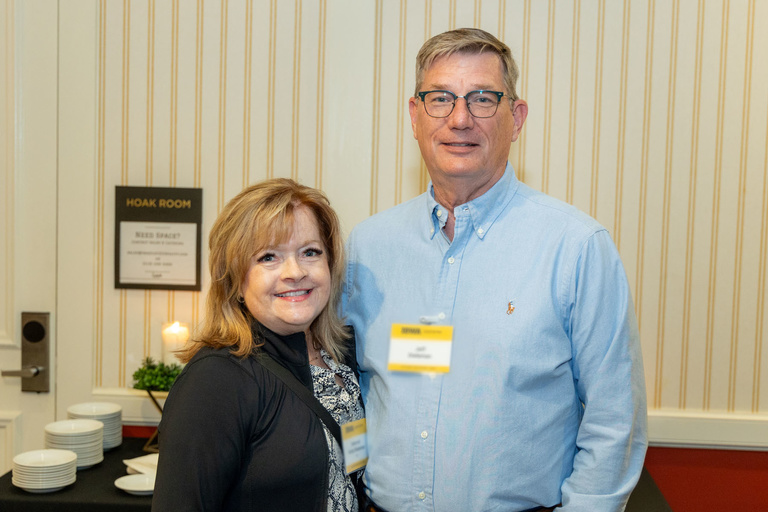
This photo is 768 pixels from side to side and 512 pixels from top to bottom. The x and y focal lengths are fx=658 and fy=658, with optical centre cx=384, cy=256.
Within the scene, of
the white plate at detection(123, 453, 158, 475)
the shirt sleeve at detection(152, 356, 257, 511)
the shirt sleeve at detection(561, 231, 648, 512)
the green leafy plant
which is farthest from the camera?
the green leafy plant

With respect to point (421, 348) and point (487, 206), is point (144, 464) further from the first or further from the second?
point (487, 206)

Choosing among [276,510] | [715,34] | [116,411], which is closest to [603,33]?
[715,34]

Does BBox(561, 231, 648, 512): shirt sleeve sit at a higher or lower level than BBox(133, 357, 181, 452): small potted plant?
higher

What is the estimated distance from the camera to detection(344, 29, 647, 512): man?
148cm

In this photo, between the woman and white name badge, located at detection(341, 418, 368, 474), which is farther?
white name badge, located at detection(341, 418, 368, 474)

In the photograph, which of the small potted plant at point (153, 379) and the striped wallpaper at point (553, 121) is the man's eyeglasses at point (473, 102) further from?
the small potted plant at point (153, 379)

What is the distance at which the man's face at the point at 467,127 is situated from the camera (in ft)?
5.22

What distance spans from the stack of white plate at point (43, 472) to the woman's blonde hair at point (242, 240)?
87 cm

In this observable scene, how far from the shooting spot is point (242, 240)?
4.82 feet

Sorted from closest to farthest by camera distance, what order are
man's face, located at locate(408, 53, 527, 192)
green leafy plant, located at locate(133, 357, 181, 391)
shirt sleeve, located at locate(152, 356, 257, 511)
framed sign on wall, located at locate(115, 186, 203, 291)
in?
shirt sleeve, located at locate(152, 356, 257, 511), man's face, located at locate(408, 53, 527, 192), green leafy plant, located at locate(133, 357, 181, 391), framed sign on wall, located at locate(115, 186, 203, 291)

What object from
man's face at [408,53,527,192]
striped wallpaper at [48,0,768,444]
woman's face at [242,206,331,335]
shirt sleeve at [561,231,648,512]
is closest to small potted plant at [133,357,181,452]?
striped wallpaper at [48,0,768,444]

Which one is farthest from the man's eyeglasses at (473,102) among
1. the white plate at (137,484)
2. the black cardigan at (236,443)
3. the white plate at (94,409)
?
the white plate at (94,409)

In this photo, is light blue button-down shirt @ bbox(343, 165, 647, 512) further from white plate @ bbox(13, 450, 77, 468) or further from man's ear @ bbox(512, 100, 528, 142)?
white plate @ bbox(13, 450, 77, 468)

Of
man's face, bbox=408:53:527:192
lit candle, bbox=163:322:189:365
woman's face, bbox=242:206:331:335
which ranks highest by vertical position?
man's face, bbox=408:53:527:192
